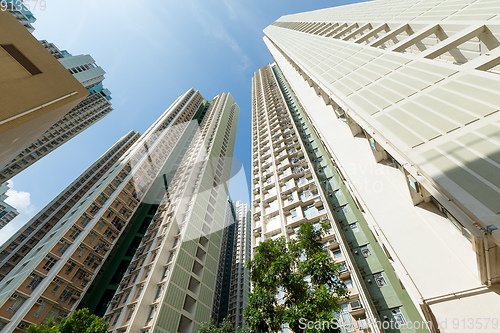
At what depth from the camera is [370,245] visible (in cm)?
1464

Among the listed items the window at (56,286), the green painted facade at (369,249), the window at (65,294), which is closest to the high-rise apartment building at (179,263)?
the window at (65,294)

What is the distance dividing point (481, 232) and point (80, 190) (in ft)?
208

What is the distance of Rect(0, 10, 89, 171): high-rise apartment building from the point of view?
7031mm

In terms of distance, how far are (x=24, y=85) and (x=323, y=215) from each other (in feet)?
61.6

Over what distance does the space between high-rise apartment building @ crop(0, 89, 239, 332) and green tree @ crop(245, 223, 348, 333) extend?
16.0m

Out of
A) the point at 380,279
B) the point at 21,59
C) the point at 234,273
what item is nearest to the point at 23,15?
the point at 21,59

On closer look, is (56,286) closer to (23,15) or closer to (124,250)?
(124,250)

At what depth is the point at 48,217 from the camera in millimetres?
44750

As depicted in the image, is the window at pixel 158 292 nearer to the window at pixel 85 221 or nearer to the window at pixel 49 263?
the window at pixel 49 263

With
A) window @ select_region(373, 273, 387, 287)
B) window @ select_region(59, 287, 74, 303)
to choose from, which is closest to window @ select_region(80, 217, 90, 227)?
window @ select_region(59, 287, 74, 303)

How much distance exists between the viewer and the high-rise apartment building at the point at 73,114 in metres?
46.8

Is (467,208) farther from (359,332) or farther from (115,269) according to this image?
(115,269)

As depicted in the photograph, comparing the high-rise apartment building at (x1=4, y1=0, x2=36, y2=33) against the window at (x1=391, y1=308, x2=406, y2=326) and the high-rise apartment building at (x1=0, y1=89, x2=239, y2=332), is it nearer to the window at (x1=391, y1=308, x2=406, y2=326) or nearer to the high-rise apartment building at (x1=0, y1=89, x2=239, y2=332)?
the high-rise apartment building at (x1=0, y1=89, x2=239, y2=332)

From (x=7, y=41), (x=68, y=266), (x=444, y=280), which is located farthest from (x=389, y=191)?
(x=68, y=266)
